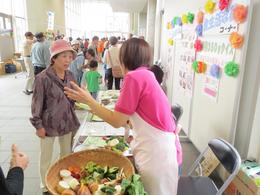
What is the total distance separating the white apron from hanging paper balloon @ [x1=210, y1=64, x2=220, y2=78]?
54.7 inches

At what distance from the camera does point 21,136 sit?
3.74 m

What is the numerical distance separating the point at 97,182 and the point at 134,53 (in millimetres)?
727

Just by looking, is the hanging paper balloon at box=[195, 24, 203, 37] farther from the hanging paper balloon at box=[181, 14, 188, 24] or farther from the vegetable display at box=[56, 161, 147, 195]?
the vegetable display at box=[56, 161, 147, 195]

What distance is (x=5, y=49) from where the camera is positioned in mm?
9891

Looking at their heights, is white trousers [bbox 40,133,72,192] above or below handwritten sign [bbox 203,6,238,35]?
below

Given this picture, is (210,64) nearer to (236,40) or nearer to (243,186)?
(236,40)

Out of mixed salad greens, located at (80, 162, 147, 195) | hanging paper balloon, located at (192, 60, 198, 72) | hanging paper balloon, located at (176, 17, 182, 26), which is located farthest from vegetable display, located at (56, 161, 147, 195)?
hanging paper balloon, located at (176, 17, 182, 26)

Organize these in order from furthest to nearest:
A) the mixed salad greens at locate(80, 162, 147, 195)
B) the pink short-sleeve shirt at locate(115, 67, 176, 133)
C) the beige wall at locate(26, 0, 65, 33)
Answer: the beige wall at locate(26, 0, 65, 33) < the pink short-sleeve shirt at locate(115, 67, 176, 133) < the mixed salad greens at locate(80, 162, 147, 195)

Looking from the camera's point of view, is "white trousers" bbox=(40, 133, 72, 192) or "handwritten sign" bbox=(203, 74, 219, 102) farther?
"handwritten sign" bbox=(203, 74, 219, 102)

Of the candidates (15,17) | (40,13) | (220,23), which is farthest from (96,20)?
(220,23)

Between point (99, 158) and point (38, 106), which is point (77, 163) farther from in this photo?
point (38, 106)

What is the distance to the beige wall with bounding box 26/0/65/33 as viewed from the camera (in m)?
11.5

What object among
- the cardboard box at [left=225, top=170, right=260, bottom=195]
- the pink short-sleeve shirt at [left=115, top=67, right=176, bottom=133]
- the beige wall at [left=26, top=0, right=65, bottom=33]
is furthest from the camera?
the beige wall at [left=26, top=0, right=65, bottom=33]

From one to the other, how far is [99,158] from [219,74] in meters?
1.61
